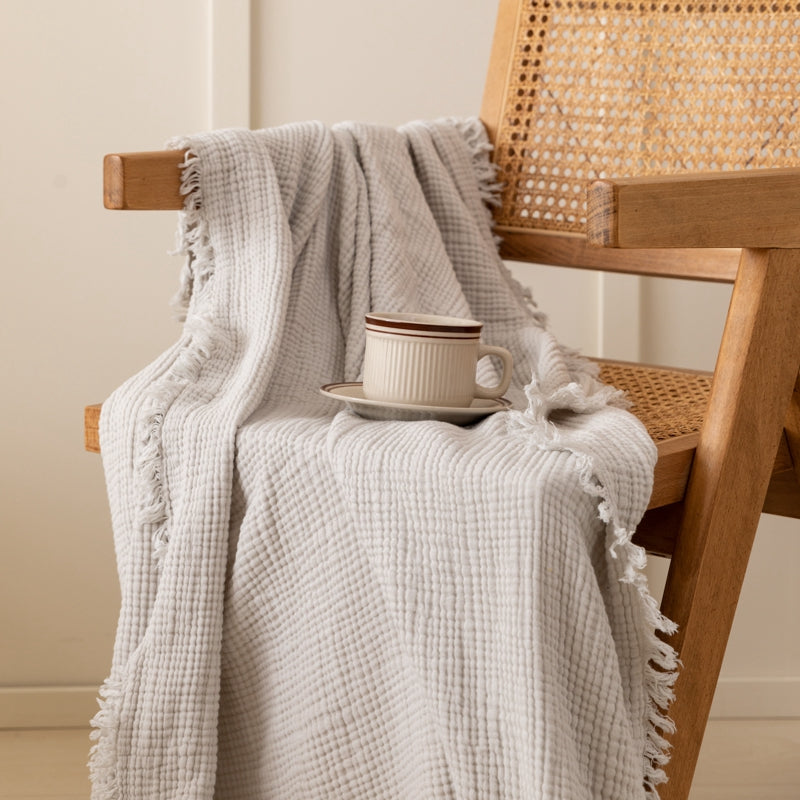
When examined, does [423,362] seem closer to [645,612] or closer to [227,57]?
[645,612]

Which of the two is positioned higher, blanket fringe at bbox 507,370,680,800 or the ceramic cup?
the ceramic cup

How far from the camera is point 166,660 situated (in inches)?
29.5

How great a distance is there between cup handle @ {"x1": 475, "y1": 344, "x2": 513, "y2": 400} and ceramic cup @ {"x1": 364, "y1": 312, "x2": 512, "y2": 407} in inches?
0.8

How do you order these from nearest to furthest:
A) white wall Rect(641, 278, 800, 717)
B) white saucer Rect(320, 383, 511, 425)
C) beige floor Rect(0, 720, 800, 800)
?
1. white saucer Rect(320, 383, 511, 425)
2. beige floor Rect(0, 720, 800, 800)
3. white wall Rect(641, 278, 800, 717)

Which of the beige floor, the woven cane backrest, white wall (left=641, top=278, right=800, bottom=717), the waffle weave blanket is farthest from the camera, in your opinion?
white wall (left=641, top=278, right=800, bottom=717)

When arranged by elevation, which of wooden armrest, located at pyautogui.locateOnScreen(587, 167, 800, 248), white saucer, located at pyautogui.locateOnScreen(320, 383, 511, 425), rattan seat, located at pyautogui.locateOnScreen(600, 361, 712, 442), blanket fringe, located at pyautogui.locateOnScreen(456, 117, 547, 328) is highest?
wooden armrest, located at pyautogui.locateOnScreen(587, 167, 800, 248)

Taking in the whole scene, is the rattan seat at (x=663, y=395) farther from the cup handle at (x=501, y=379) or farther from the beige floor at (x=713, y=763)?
the beige floor at (x=713, y=763)

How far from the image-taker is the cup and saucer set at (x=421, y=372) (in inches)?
29.7

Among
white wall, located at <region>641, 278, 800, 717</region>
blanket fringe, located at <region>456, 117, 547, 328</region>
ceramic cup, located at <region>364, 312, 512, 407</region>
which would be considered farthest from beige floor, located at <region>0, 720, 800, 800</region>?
ceramic cup, located at <region>364, 312, 512, 407</region>

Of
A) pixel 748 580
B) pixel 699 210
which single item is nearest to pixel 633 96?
pixel 699 210

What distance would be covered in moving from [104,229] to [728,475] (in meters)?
0.85

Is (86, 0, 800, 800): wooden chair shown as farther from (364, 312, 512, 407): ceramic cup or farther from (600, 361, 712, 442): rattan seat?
(364, 312, 512, 407): ceramic cup

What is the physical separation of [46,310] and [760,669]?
3.20 feet

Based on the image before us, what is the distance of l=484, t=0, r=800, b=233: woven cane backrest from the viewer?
1.00m
